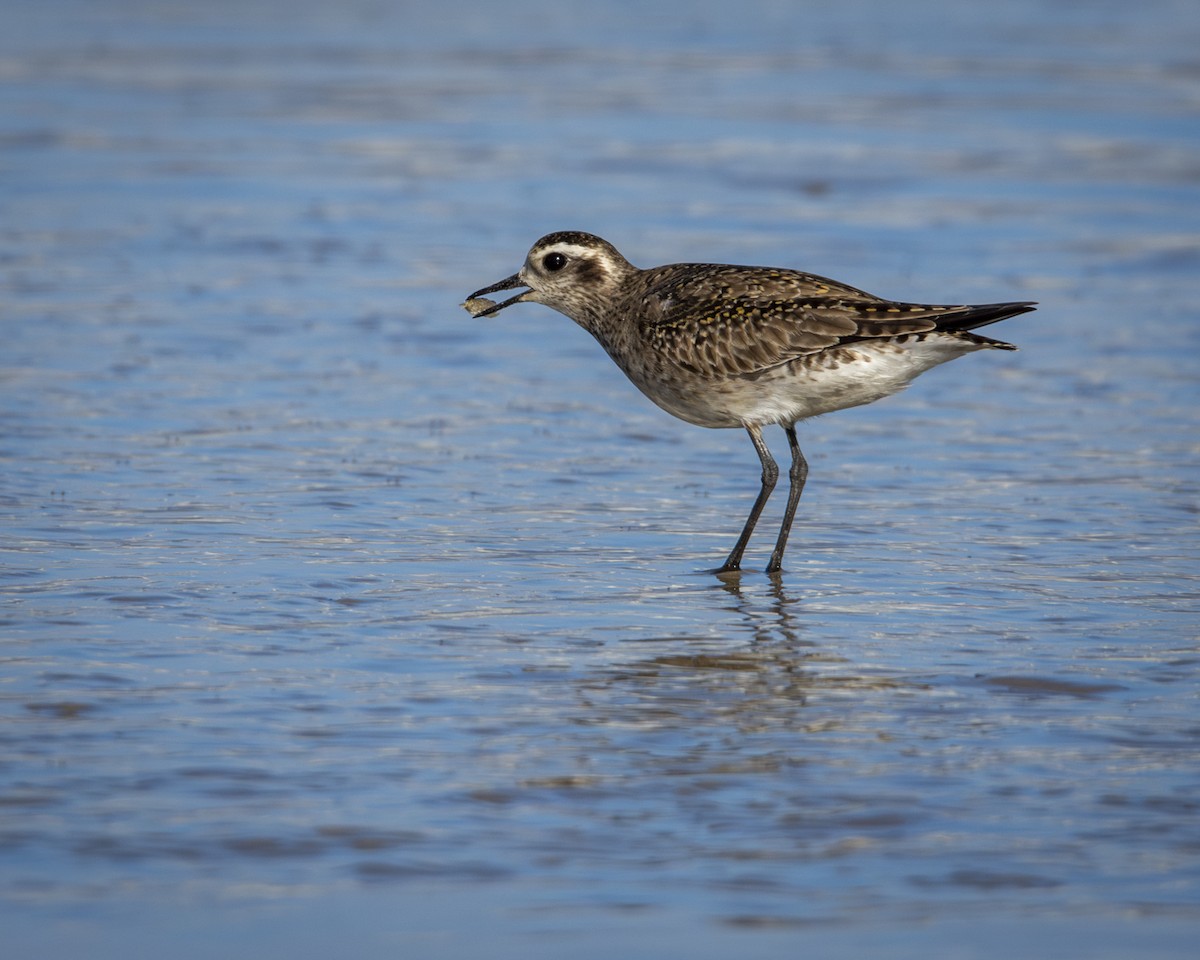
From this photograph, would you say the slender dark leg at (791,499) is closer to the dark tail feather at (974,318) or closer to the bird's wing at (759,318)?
the bird's wing at (759,318)

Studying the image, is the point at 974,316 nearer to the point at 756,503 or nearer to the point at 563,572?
the point at 756,503

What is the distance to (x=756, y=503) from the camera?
900cm

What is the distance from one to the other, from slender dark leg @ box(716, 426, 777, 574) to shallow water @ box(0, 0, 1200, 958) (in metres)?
0.14

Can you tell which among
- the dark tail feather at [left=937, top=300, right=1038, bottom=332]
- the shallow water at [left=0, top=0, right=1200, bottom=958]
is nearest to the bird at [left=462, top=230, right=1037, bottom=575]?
the dark tail feather at [left=937, top=300, right=1038, bottom=332]

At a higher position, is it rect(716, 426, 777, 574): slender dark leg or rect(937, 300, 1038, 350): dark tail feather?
rect(937, 300, 1038, 350): dark tail feather

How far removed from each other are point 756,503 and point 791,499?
6.7 inches

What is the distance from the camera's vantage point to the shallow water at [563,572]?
5141 millimetres

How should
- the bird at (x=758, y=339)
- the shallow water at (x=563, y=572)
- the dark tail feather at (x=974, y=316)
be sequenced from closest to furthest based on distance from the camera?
the shallow water at (x=563, y=572), the dark tail feather at (x=974, y=316), the bird at (x=758, y=339)

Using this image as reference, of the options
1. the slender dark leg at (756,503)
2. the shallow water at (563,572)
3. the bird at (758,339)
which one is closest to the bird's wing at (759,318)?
the bird at (758,339)

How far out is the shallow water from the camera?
5.14 meters

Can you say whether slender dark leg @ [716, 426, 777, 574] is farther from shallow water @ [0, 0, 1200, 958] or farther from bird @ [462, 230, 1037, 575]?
shallow water @ [0, 0, 1200, 958]

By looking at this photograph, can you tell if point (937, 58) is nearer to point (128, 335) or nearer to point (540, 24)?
point (540, 24)

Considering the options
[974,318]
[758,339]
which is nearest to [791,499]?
[758,339]

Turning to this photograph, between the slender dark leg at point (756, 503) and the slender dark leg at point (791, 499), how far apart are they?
0.10 m
